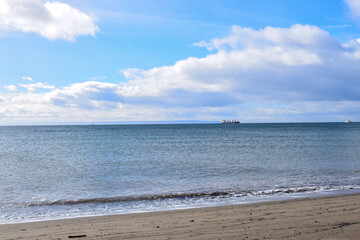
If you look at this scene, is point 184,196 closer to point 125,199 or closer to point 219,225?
point 125,199

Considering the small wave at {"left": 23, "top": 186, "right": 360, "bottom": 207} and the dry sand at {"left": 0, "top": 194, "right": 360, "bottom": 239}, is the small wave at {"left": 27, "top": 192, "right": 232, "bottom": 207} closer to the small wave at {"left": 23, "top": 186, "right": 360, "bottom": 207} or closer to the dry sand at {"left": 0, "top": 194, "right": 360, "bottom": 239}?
the small wave at {"left": 23, "top": 186, "right": 360, "bottom": 207}

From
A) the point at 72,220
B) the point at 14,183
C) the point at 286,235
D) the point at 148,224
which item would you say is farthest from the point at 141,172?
the point at 286,235

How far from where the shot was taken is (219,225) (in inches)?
346

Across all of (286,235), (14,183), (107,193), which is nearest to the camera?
(286,235)

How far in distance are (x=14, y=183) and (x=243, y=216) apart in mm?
15693

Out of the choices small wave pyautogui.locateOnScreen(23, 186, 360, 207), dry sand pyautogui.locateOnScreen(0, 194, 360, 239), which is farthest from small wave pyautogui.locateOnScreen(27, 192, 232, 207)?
dry sand pyautogui.locateOnScreen(0, 194, 360, 239)

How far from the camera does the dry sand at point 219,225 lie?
7.93 m

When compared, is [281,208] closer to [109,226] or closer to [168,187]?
[109,226]

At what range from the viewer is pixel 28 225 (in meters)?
9.95

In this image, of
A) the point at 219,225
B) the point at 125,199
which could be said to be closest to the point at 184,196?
the point at 125,199

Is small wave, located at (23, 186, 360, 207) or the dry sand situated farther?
small wave, located at (23, 186, 360, 207)

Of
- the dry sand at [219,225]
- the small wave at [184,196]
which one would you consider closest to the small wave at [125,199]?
the small wave at [184,196]

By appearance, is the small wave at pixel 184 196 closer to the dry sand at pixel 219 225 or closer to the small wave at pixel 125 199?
the small wave at pixel 125 199

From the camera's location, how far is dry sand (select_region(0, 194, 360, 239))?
312 inches
